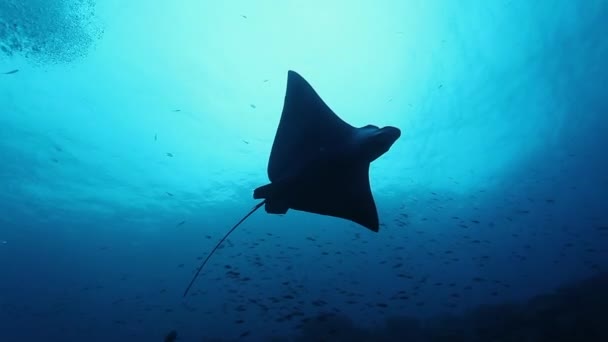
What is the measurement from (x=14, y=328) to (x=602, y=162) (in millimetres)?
50158

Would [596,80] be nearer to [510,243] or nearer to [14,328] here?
[510,243]

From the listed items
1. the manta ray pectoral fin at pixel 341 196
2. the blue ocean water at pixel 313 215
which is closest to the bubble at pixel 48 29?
the blue ocean water at pixel 313 215

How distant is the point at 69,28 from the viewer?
9695 mm

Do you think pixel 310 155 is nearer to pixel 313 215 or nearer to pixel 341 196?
pixel 341 196

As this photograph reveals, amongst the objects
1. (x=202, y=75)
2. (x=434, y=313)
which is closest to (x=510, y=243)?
(x=434, y=313)

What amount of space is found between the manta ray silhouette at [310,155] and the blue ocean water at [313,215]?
6112mm

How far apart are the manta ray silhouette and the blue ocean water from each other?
6112 mm

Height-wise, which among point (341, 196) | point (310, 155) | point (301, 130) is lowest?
point (341, 196)

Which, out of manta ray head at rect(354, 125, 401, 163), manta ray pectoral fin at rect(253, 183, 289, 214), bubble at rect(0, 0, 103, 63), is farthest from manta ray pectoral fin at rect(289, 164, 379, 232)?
bubble at rect(0, 0, 103, 63)

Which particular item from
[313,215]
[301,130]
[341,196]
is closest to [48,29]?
[301,130]

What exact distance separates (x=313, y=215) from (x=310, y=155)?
14.9 m

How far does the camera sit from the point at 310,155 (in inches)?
191

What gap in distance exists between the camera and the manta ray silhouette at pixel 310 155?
4.67m

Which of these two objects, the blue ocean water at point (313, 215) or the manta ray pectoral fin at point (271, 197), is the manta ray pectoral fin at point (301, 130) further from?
the blue ocean water at point (313, 215)
